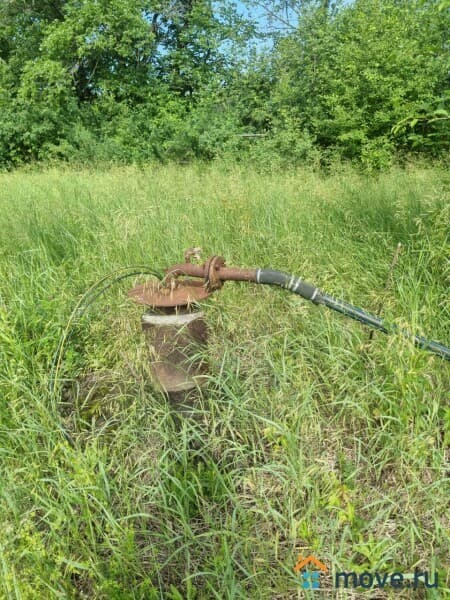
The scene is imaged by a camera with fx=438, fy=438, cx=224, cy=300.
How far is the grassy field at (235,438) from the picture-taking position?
1206 mm

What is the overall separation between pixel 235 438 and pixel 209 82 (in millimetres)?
11459

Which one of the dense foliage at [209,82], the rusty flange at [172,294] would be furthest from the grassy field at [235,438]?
the dense foliage at [209,82]

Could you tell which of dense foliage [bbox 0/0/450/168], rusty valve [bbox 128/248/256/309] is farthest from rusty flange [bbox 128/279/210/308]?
dense foliage [bbox 0/0/450/168]

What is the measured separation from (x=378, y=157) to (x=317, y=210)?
5.59 m

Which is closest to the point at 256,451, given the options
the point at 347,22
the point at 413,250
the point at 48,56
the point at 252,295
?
the point at 252,295

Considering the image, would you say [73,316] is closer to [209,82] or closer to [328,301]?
[328,301]

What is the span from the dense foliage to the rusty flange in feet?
22.4

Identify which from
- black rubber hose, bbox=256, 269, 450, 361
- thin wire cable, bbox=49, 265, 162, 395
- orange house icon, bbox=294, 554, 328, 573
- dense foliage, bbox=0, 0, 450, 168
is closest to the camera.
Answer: orange house icon, bbox=294, 554, 328, 573

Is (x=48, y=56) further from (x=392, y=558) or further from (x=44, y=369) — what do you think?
(x=392, y=558)

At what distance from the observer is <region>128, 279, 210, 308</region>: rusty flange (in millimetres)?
1620

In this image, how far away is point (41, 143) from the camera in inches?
429

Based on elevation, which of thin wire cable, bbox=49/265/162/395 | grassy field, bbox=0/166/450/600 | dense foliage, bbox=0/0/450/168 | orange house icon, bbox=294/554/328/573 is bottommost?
orange house icon, bbox=294/554/328/573

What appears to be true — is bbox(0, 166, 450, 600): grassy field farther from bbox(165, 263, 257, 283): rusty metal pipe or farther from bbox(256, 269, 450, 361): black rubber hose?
bbox(165, 263, 257, 283): rusty metal pipe

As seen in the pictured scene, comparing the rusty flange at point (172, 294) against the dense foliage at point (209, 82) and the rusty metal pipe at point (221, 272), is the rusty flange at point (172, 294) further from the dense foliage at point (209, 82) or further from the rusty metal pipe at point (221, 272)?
the dense foliage at point (209, 82)
